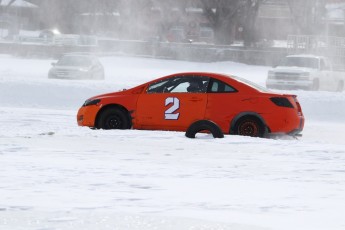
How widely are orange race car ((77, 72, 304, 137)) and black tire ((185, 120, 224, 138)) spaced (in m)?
0.63

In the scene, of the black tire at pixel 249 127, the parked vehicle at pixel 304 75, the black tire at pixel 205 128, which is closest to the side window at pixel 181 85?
the black tire at pixel 249 127

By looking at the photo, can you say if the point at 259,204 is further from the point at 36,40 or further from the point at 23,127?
the point at 36,40

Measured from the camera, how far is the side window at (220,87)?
1706 cm

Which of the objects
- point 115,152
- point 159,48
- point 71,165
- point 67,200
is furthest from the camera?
point 159,48

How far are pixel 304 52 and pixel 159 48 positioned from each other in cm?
1011

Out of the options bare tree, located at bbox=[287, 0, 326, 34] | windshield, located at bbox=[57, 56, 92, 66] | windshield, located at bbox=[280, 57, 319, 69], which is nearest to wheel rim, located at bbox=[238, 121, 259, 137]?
windshield, located at bbox=[280, 57, 319, 69]

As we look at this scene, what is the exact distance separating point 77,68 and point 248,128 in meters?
23.8

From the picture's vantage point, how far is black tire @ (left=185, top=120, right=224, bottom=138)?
15.8 meters

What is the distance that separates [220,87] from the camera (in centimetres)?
1714

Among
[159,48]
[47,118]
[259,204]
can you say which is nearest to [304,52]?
[159,48]

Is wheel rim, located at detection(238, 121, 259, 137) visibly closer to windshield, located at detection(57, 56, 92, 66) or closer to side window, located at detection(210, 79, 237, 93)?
side window, located at detection(210, 79, 237, 93)

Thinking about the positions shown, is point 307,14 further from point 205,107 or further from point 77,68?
point 205,107

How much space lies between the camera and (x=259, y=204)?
9.28 meters

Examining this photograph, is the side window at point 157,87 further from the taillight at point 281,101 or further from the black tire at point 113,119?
the taillight at point 281,101
